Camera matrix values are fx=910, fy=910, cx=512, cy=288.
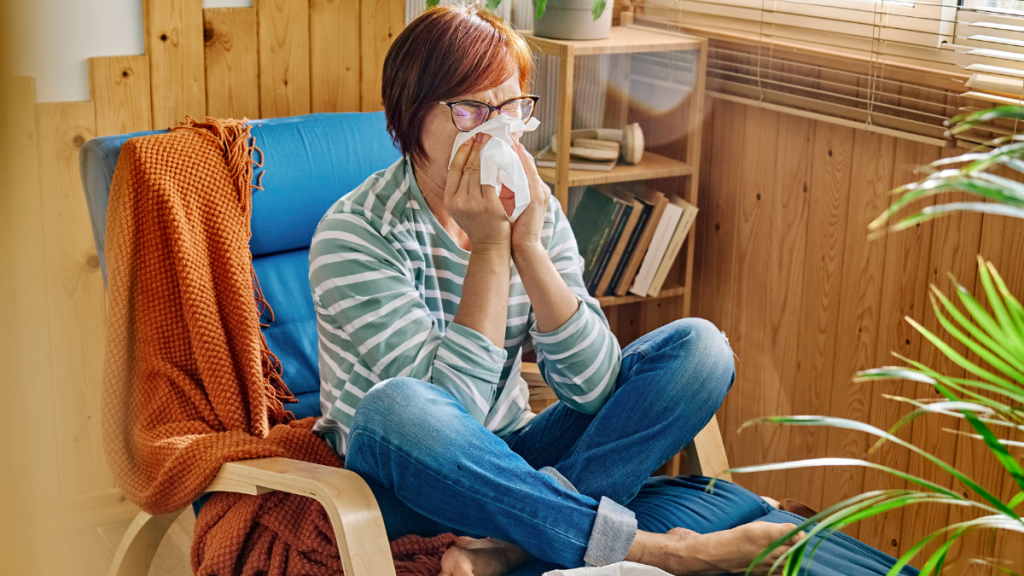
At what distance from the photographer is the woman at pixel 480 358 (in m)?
1.13

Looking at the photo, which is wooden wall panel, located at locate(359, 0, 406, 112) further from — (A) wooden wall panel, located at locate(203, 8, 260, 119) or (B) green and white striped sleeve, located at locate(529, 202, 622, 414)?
(B) green and white striped sleeve, located at locate(529, 202, 622, 414)

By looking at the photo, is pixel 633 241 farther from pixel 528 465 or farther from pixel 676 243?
pixel 528 465

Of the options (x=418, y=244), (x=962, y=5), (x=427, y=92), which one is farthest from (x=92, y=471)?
(x=962, y=5)

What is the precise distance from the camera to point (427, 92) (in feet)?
4.14

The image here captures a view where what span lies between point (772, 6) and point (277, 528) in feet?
4.69

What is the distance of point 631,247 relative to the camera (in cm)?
202

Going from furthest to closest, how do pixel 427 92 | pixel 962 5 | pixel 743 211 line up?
pixel 743 211 → pixel 962 5 → pixel 427 92

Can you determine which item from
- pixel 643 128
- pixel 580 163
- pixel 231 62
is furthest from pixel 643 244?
pixel 231 62

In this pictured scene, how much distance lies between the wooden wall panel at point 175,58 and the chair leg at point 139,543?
779 mm

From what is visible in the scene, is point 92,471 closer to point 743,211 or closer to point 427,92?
point 427,92

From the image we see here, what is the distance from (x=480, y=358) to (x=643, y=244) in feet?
2.91

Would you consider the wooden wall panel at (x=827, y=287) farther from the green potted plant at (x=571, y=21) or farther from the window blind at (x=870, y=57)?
the green potted plant at (x=571, y=21)

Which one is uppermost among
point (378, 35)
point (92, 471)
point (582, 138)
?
point (378, 35)

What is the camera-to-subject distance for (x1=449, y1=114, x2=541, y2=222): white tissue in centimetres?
125
